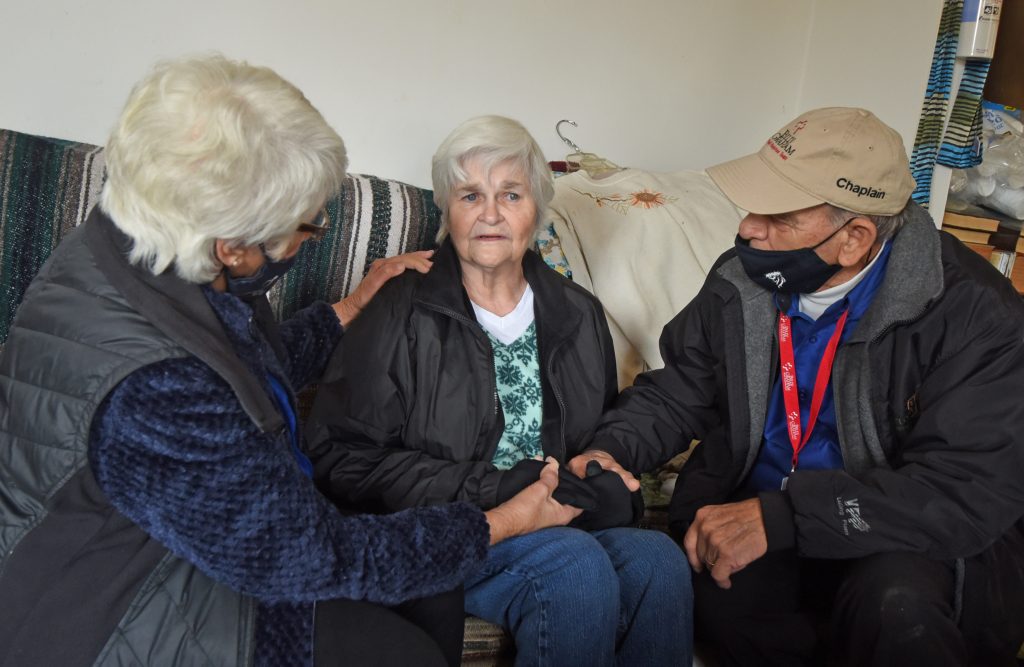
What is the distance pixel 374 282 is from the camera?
2.00m

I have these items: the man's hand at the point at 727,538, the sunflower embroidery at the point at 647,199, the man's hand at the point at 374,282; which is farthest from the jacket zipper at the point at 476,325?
the sunflower embroidery at the point at 647,199

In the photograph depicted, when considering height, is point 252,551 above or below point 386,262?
below

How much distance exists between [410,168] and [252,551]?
6.07ft

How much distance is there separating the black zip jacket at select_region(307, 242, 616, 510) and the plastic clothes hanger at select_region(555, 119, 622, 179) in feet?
3.02

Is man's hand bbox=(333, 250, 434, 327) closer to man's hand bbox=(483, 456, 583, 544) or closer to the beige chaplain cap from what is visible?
man's hand bbox=(483, 456, 583, 544)

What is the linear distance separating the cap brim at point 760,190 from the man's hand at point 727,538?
1.88 ft

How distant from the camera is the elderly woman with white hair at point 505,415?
174 centimetres

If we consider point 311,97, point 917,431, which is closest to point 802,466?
point 917,431

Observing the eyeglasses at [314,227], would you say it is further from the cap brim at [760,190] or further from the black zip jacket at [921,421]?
the black zip jacket at [921,421]

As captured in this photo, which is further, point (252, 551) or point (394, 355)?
point (394, 355)

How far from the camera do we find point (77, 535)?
1195 millimetres

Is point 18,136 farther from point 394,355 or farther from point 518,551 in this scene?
point 518,551

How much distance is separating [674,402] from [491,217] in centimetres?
59

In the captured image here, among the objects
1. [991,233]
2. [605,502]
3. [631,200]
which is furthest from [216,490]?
[991,233]
